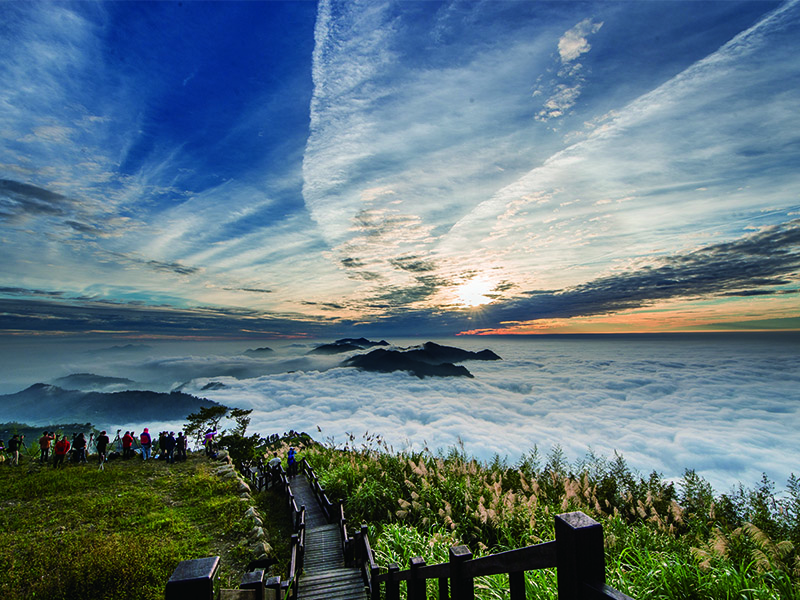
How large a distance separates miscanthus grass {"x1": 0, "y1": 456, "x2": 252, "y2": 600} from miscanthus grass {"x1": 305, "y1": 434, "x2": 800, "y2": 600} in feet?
15.2

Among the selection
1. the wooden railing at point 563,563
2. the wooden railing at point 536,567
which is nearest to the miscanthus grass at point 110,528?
the wooden railing at point 536,567

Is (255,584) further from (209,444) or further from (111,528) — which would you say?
(209,444)

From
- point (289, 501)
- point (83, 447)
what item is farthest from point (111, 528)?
point (83, 447)

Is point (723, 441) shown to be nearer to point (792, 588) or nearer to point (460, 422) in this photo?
point (460, 422)

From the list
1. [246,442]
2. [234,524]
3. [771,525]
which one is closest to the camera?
[771,525]

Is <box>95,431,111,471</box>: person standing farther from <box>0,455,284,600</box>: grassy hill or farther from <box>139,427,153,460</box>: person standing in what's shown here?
<box>139,427,153,460</box>: person standing

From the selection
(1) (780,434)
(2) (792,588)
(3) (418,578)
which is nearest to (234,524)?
(3) (418,578)

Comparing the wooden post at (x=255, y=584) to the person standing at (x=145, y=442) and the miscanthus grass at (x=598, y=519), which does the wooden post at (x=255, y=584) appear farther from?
the person standing at (x=145, y=442)

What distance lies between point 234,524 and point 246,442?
13937 mm

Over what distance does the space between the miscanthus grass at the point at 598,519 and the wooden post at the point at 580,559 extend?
4.40 m

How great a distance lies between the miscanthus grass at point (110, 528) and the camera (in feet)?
26.4

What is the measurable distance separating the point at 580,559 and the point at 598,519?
1048cm

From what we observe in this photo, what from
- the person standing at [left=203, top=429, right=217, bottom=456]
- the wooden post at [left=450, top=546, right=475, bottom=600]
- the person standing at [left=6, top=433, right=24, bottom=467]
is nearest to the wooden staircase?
the wooden post at [left=450, top=546, right=475, bottom=600]

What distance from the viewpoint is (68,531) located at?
1073 cm
